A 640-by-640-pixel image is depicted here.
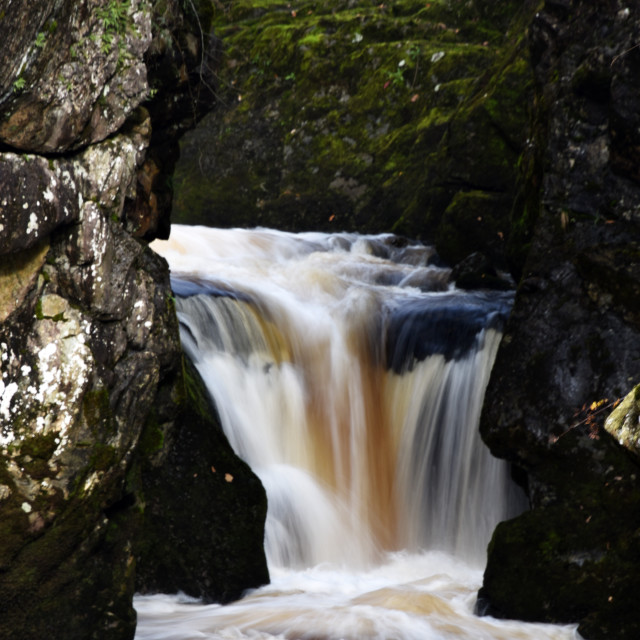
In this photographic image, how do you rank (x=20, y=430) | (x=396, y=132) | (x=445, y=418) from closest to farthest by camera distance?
(x=20, y=430) < (x=445, y=418) < (x=396, y=132)

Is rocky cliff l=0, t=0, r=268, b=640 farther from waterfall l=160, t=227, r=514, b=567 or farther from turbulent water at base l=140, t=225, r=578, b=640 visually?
waterfall l=160, t=227, r=514, b=567

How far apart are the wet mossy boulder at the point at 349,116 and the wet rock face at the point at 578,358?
13.9 ft

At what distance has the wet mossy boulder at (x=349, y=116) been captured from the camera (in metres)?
12.4

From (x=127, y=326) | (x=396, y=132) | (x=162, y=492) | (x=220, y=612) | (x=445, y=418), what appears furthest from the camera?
(x=396, y=132)

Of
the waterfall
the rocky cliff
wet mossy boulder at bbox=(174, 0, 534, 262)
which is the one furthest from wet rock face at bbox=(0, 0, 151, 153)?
wet mossy boulder at bbox=(174, 0, 534, 262)

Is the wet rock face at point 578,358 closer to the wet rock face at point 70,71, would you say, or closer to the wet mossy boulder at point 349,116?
the wet rock face at point 70,71

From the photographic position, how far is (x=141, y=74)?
4.79 meters

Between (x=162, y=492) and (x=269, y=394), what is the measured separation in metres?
1.73

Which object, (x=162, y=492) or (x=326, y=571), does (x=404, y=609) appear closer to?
(x=326, y=571)

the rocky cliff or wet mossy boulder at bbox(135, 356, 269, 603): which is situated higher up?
the rocky cliff

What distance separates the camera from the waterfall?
7180mm

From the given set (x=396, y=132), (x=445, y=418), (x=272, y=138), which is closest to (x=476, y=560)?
(x=445, y=418)

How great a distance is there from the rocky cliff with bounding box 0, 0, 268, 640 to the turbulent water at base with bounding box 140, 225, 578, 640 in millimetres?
1254

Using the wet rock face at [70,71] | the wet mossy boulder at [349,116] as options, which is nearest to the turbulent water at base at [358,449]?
the wet rock face at [70,71]
